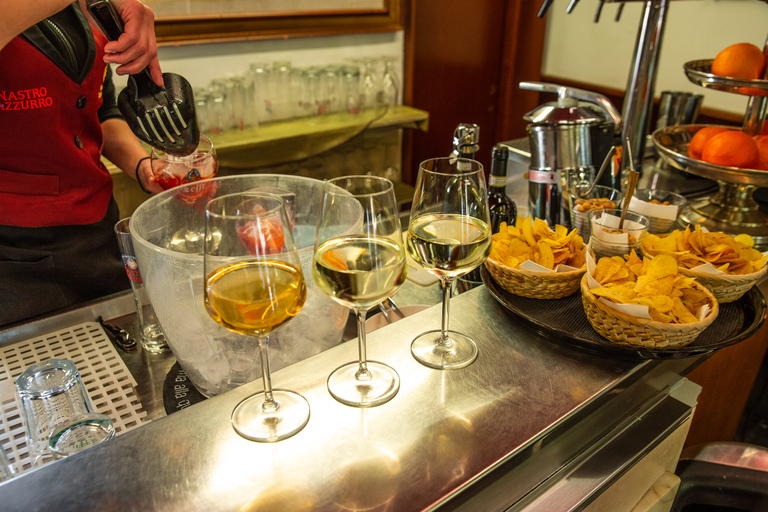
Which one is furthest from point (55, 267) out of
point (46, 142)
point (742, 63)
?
point (742, 63)

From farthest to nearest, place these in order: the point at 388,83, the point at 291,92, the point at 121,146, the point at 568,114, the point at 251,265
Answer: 1. the point at 388,83
2. the point at 291,92
3. the point at 121,146
4. the point at 568,114
5. the point at 251,265

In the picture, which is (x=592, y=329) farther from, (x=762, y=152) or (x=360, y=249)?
(x=762, y=152)

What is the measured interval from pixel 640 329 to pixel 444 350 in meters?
0.25

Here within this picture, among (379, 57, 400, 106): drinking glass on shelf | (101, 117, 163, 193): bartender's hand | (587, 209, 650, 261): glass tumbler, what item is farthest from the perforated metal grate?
(379, 57, 400, 106): drinking glass on shelf

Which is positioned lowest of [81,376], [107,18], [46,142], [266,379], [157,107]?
[81,376]

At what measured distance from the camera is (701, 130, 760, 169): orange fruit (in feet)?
4.11

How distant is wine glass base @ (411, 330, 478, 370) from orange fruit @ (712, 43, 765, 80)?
986 mm

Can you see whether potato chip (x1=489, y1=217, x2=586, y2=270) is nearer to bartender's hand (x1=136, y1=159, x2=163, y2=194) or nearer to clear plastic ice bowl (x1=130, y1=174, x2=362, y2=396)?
clear plastic ice bowl (x1=130, y1=174, x2=362, y2=396)

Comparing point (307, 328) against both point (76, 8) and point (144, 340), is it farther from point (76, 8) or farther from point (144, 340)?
point (76, 8)

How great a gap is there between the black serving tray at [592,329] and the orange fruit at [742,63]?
0.63 metres

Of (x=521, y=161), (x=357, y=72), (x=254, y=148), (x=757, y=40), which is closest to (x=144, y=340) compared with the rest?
(x=521, y=161)

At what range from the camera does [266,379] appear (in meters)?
0.63

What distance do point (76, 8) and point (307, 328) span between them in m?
0.98

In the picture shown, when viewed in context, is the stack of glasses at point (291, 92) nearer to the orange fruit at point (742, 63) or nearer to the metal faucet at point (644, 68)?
the metal faucet at point (644, 68)
